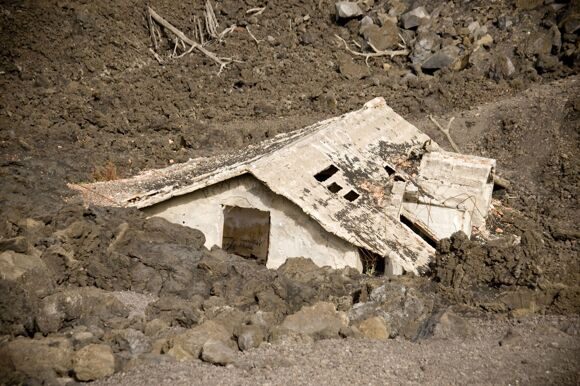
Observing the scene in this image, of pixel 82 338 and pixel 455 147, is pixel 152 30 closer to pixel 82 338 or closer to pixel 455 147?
pixel 455 147

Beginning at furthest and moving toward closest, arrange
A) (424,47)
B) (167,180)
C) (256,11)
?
(256,11), (424,47), (167,180)

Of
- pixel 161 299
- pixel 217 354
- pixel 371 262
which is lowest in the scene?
pixel 217 354

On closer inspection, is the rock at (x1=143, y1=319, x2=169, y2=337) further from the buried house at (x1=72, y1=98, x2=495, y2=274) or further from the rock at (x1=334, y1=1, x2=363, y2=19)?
the rock at (x1=334, y1=1, x2=363, y2=19)

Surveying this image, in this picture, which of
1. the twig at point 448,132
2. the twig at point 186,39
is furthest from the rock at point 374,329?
the twig at point 186,39

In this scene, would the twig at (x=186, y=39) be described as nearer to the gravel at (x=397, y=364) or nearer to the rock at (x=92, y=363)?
the gravel at (x=397, y=364)

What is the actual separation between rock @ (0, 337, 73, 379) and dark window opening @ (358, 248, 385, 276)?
5567 millimetres

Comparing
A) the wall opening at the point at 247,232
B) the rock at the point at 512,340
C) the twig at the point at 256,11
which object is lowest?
the rock at the point at 512,340

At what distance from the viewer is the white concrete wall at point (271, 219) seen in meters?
12.4

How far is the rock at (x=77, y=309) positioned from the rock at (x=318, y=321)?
2.22 meters

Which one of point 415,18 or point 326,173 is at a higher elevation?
point 415,18

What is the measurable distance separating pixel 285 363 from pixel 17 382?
8.89 ft

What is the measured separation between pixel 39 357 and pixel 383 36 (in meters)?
19.6

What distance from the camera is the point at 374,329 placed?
9258mm

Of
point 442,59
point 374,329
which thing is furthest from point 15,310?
point 442,59
